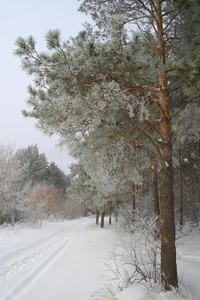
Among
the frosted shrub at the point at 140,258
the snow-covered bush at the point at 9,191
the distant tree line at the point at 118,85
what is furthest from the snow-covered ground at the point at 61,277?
the snow-covered bush at the point at 9,191

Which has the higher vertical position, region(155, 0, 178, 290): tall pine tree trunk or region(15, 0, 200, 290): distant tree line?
region(15, 0, 200, 290): distant tree line

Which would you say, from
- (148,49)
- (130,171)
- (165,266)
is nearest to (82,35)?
(148,49)

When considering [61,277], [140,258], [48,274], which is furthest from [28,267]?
[140,258]

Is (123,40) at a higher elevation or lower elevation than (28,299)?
higher

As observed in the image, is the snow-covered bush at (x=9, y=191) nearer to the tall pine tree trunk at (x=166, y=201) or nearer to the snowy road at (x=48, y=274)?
the snowy road at (x=48, y=274)

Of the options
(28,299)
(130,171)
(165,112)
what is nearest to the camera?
(28,299)

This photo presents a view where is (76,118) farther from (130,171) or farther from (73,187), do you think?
(73,187)

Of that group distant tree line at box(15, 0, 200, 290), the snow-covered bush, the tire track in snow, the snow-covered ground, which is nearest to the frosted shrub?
the snow-covered ground

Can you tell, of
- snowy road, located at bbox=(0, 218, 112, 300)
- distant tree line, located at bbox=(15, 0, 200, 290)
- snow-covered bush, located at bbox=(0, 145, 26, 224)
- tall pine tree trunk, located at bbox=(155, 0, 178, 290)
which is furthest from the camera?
snow-covered bush, located at bbox=(0, 145, 26, 224)

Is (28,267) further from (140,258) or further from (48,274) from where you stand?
(140,258)

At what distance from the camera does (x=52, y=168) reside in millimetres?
41969

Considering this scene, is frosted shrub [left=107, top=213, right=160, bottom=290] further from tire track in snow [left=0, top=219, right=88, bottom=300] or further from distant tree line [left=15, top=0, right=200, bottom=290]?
tire track in snow [left=0, top=219, right=88, bottom=300]

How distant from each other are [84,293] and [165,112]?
4.09m

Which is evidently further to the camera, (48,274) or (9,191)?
(9,191)
